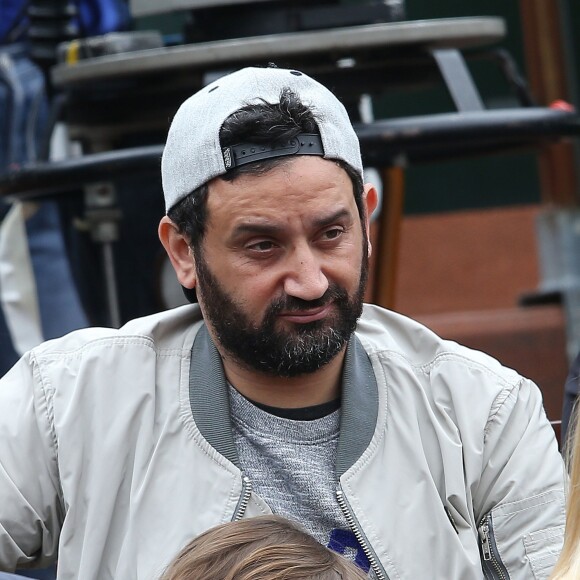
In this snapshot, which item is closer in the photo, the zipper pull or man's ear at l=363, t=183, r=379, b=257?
the zipper pull

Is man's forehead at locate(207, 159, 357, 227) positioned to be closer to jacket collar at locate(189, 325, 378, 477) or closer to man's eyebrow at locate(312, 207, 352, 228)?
man's eyebrow at locate(312, 207, 352, 228)

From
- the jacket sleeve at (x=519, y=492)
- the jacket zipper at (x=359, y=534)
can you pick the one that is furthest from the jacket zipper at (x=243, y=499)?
the jacket sleeve at (x=519, y=492)

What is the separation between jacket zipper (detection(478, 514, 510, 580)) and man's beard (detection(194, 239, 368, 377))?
15.2 inches

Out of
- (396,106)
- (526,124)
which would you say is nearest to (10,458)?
(526,124)

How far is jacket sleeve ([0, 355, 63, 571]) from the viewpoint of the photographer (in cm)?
231

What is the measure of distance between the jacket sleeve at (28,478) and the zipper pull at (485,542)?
716 mm

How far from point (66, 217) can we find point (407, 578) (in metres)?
2.24

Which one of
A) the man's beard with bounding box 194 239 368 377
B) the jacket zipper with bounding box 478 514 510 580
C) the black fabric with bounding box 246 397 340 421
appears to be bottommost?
the jacket zipper with bounding box 478 514 510 580

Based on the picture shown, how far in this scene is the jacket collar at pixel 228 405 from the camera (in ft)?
7.70

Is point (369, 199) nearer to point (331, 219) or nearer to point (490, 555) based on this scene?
point (331, 219)

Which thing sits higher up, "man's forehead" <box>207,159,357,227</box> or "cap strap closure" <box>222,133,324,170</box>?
"cap strap closure" <box>222,133,324,170</box>

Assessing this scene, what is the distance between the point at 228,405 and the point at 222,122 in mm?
484

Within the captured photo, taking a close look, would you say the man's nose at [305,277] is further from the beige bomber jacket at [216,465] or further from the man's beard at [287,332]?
the beige bomber jacket at [216,465]

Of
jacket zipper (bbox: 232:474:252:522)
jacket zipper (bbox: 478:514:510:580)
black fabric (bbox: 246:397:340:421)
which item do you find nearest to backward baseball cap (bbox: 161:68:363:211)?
black fabric (bbox: 246:397:340:421)
